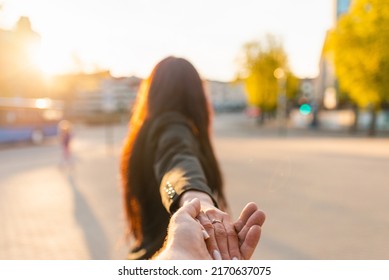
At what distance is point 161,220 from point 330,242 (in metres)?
2.77

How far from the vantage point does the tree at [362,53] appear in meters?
10.7

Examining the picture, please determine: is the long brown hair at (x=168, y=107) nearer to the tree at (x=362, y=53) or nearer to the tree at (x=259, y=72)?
the tree at (x=362, y=53)

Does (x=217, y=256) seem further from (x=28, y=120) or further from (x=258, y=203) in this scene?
(x=28, y=120)

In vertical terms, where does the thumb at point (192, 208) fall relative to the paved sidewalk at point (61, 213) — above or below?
above

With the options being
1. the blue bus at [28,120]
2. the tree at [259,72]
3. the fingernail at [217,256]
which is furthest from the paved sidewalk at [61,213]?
the tree at [259,72]

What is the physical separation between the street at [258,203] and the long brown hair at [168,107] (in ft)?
1.50

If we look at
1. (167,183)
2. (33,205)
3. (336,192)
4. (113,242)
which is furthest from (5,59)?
(336,192)

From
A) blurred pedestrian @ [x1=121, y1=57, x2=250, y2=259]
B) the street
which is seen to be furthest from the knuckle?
the street

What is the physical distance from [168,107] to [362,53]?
43.5ft

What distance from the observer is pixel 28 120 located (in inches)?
643

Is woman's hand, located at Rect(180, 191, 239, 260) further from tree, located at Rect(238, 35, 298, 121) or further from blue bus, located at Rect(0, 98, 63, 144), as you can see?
tree, located at Rect(238, 35, 298, 121)

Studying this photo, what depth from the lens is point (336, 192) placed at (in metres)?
6.11

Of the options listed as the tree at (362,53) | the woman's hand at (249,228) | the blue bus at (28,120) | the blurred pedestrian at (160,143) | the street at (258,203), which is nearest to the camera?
the woman's hand at (249,228)
